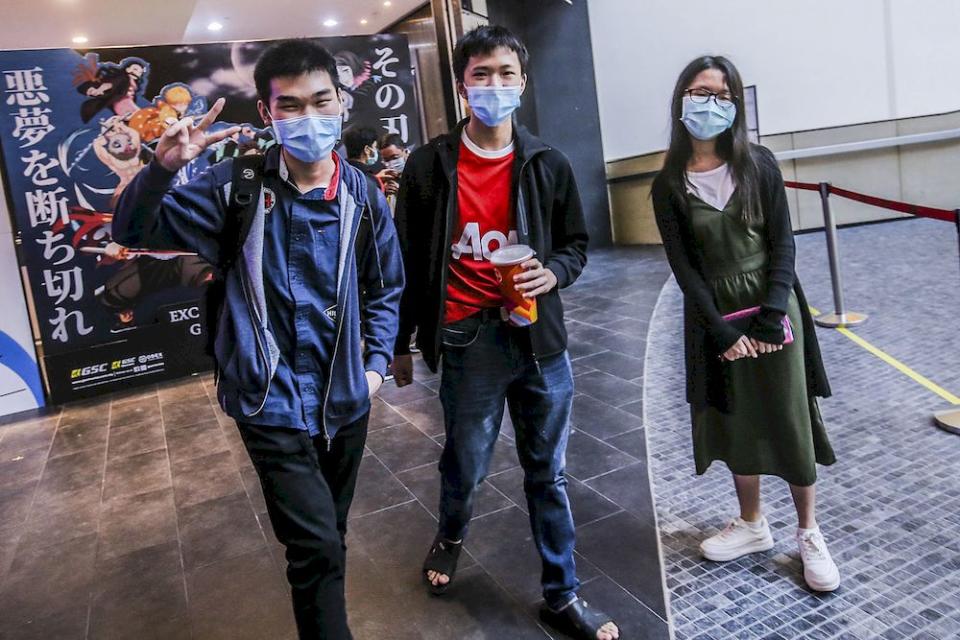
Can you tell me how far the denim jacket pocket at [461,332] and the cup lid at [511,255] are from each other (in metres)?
0.28

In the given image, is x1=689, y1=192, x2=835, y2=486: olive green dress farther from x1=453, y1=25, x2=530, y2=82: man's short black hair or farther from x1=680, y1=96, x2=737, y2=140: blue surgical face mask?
x1=453, y1=25, x2=530, y2=82: man's short black hair

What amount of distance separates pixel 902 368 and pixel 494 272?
3.21 m

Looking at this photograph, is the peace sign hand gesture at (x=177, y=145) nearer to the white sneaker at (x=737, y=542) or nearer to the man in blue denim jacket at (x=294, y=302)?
the man in blue denim jacket at (x=294, y=302)

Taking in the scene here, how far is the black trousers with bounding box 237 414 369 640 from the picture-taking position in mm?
1774

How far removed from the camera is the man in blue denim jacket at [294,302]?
1.76m

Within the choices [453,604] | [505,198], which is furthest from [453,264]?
[453,604]

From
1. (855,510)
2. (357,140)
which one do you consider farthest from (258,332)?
(357,140)

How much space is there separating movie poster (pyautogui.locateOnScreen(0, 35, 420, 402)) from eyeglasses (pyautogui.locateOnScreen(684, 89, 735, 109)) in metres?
4.14

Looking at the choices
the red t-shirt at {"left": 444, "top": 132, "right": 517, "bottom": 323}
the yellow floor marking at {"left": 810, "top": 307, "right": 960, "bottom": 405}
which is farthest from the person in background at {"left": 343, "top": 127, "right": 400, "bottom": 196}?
the red t-shirt at {"left": 444, "top": 132, "right": 517, "bottom": 323}

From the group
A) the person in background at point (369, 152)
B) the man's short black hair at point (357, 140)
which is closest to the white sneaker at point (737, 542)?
the person in background at point (369, 152)

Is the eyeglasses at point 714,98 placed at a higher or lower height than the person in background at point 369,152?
lower

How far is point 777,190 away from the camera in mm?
2396

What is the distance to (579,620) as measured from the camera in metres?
2.26

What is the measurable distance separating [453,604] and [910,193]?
9309mm
